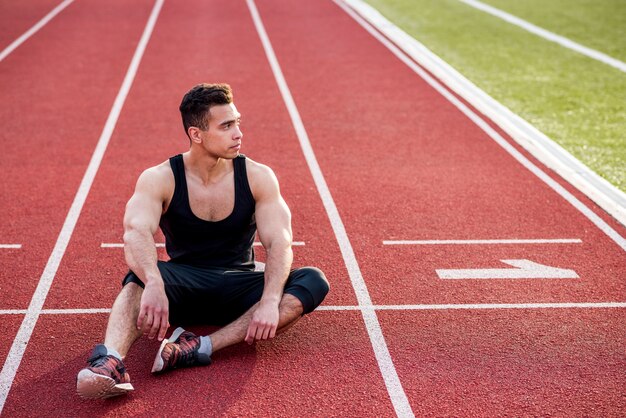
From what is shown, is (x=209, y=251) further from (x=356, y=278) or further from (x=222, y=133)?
(x=356, y=278)

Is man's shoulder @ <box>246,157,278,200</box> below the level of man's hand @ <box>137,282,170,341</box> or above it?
above

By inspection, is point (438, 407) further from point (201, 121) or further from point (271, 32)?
point (271, 32)

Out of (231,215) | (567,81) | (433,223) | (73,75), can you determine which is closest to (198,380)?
(231,215)

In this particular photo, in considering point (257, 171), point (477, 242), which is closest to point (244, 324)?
→ point (257, 171)

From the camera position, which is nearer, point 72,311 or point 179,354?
point 179,354

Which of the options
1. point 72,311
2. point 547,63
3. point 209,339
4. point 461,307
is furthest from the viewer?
point 547,63

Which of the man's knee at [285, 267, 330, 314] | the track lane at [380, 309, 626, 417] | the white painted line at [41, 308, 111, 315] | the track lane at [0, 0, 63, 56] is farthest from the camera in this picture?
the track lane at [0, 0, 63, 56]

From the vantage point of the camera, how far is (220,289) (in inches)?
183

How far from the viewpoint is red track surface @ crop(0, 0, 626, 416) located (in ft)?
13.7

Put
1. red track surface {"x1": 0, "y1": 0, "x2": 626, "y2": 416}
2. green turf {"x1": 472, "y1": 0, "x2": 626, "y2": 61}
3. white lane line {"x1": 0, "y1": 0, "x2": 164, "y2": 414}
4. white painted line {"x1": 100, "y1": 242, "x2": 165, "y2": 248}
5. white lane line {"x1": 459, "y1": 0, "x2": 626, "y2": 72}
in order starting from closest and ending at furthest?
red track surface {"x1": 0, "y1": 0, "x2": 626, "y2": 416}, white lane line {"x1": 0, "y1": 0, "x2": 164, "y2": 414}, white painted line {"x1": 100, "y1": 242, "x2": 165, "y2": 248}, white lane line {"x1": 459, "y1": 0, "x2": 626, "y2": 72}, green turf {"x1": 472, "y1": 0, "x2": 626, "y2": 61}

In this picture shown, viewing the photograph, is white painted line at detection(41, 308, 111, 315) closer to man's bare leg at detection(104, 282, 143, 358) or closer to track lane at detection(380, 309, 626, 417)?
man's bare leg at detection(104, 282, 143, 358)

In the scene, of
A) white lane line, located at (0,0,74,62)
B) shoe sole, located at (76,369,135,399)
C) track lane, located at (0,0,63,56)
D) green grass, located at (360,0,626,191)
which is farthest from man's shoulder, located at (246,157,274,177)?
track lane, located at (0,0,63,56)

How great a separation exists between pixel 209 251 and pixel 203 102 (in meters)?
0.89

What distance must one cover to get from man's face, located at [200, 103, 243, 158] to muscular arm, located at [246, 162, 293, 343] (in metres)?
0.26
